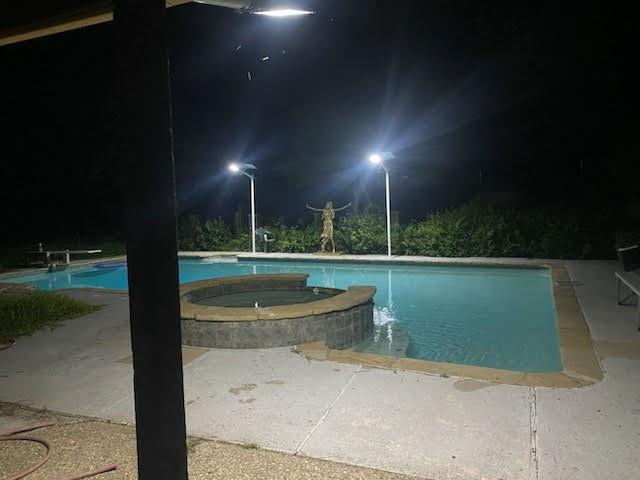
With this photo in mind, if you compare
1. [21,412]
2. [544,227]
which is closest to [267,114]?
[544,227]

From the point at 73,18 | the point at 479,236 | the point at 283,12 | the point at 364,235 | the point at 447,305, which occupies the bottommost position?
the point at 447,305

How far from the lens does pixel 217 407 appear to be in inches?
134

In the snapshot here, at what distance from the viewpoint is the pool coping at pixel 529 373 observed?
3.69 meters

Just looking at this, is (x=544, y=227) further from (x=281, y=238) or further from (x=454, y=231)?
(x=281, y=238)

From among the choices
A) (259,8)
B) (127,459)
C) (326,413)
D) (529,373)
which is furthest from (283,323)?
(259,8)

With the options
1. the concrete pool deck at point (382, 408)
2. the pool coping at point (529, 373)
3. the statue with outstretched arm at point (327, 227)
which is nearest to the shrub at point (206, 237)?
the statue with outstretched arm at point (327, 227)

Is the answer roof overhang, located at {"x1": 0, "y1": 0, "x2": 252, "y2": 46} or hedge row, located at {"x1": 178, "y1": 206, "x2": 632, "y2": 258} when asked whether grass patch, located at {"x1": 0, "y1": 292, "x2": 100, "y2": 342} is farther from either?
hedge row, located at {"x1": 178, "y1": 206, "x2": 632, "y2": 258}

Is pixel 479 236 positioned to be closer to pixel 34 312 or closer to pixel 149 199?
pixel 34 312

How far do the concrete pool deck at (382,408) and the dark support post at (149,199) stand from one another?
1.52 meters

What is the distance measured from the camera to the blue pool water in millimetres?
5887

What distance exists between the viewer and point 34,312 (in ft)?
21.6

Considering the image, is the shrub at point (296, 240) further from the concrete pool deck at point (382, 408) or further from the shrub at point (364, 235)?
the concrete pool deck at point (382, 408)

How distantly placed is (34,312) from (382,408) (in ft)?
17.4

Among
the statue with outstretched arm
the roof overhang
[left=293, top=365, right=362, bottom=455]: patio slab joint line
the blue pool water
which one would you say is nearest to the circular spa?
the blue pool water
